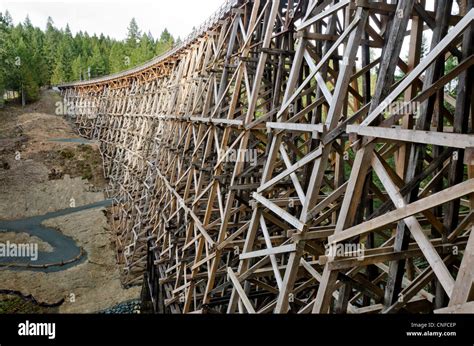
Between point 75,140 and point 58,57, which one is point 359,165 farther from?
point 58,57

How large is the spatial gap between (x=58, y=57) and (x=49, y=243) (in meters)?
47.1

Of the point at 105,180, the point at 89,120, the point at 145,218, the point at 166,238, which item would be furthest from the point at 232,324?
the point at 89,120

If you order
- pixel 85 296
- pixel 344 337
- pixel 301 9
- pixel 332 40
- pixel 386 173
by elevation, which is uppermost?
pixel 301 9

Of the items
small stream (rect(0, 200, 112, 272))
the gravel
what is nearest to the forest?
small stream (rect(0, 200, 112, 272))

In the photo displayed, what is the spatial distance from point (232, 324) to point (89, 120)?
39785 mm

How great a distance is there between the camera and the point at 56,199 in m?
25.6

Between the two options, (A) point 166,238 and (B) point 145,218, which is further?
(B) point 145,218

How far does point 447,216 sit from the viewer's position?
365cm

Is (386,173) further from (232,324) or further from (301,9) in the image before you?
(301,9)

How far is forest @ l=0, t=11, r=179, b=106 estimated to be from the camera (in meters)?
42.7

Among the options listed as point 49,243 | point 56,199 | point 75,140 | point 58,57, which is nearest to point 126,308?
point 49,243

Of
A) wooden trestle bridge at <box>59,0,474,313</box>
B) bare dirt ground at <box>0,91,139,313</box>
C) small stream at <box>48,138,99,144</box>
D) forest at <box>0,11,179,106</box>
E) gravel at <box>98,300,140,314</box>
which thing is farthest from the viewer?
forest at <box>0,11,179,106</box>

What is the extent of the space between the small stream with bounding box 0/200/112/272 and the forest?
23562 mm

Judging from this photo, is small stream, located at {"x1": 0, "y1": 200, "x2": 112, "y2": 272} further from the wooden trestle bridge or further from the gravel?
the wooden trestle bridge
